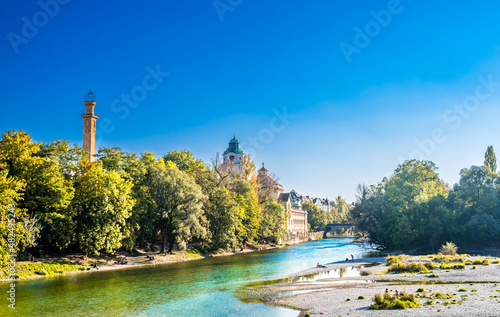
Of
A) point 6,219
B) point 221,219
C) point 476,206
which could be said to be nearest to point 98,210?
point 6,219

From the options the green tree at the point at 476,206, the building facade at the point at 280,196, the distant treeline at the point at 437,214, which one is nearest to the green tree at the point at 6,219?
the distant treeline at the point at 437,214

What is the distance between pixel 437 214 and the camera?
71375 millimetres

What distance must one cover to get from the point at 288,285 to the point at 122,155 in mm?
36333

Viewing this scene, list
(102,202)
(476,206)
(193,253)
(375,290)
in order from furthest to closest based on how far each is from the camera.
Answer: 1. (476,206)
2. (193,253)
3. (102,202)
4. (375,290)

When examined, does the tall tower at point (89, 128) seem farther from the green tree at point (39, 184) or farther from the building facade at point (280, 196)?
the building facade at point (280, 196)

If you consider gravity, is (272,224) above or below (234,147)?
below

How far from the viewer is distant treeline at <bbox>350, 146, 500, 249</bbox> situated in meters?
69.5

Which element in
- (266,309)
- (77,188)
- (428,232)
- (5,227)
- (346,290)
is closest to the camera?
(266,309)

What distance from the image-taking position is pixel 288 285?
1473 inches

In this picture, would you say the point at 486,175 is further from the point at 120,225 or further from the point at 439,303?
the point at 120,225

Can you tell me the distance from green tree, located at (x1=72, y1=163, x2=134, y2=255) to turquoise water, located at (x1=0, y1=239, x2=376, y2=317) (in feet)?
14.7

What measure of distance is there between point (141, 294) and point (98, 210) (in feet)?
66.0

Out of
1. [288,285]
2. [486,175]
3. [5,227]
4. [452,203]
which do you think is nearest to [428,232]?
[452,203]

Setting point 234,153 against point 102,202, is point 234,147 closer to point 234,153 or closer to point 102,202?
point 234,153
